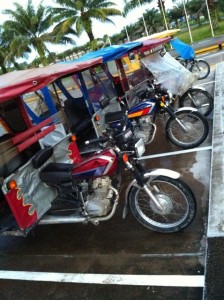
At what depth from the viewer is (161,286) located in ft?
10.9

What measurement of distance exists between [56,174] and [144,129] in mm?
2612

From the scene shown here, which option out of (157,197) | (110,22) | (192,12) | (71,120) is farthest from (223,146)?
(192,12)

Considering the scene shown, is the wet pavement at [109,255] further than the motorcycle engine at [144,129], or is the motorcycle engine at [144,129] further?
the motorcycle engine at [144,129]

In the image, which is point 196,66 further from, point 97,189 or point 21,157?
point 97,189

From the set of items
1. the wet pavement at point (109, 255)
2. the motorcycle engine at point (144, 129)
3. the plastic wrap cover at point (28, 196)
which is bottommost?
the wet pavement at point (109, 255)

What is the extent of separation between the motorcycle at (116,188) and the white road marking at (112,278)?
2.07 ft

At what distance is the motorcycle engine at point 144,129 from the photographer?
21.0ft

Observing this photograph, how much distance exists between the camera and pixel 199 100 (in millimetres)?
7691

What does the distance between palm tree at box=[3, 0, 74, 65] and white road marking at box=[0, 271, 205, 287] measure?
94.0ft

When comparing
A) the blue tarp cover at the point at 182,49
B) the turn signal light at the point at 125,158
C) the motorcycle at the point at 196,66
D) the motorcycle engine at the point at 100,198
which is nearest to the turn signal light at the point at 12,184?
the motorcycle engine at the point at 100,198

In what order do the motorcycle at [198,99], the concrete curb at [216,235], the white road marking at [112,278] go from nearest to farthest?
the concrete curb at [216,235], the white road marking at [112,278], the motorcycle at [198,99]

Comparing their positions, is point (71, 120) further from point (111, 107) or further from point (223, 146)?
point (223, 146)

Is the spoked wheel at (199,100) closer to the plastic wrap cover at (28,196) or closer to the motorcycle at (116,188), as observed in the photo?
the motorcycle at (116,188)

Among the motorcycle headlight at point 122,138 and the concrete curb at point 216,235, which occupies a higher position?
the motorcycle headlight at point 122,138
